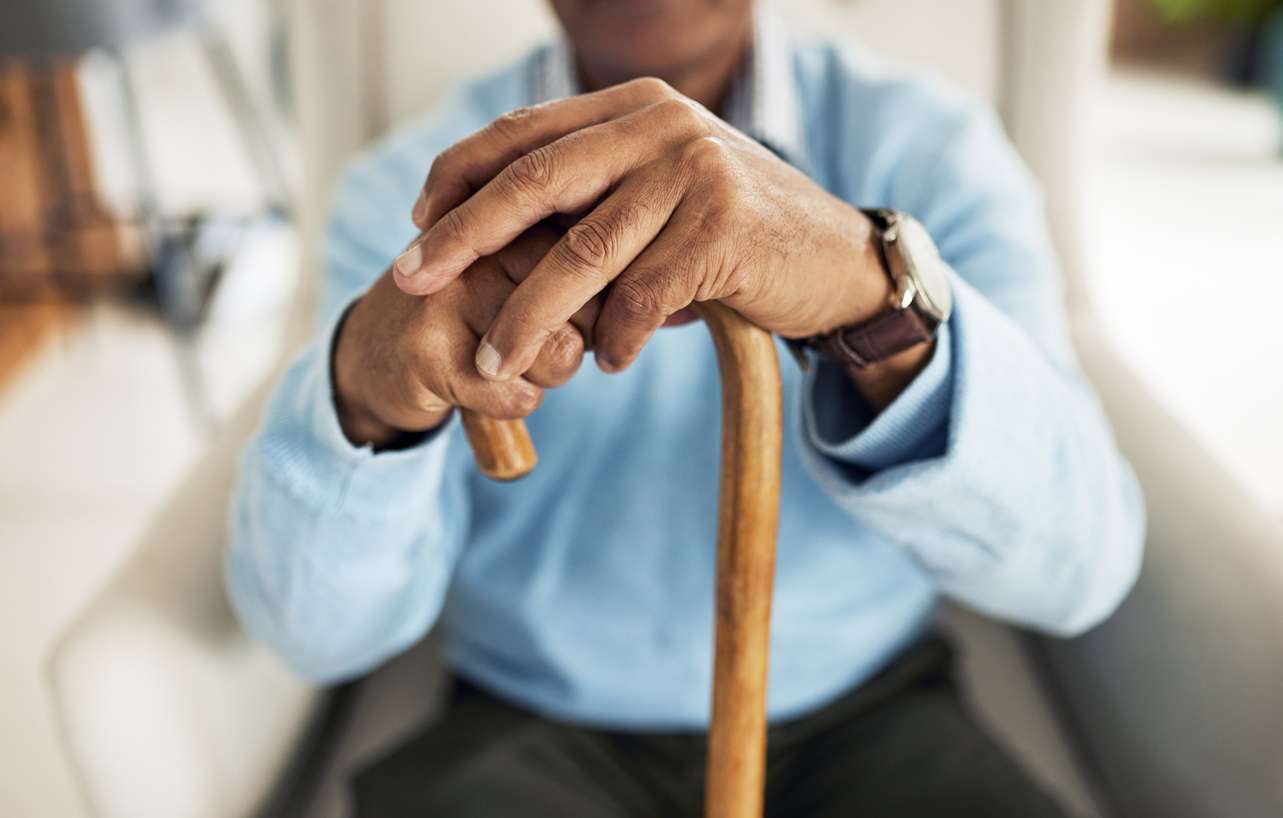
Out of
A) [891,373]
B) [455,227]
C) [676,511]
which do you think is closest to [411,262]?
[455,227]

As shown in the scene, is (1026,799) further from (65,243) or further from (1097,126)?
(1097,126)

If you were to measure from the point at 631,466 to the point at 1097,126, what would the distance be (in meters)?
2.84

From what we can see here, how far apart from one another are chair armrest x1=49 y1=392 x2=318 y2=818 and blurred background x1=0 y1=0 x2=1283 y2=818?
0.30 meters

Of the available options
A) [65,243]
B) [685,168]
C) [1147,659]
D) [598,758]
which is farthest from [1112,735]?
[65,243]

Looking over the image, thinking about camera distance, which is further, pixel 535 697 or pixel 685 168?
pixel 535 697

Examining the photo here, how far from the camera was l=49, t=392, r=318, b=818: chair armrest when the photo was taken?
60 centimetres

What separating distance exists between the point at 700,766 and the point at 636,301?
1.35 feet

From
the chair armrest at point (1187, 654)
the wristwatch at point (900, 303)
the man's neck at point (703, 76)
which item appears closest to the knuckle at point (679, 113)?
the wristwatch at point (900, 303)

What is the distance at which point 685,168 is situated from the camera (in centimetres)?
42

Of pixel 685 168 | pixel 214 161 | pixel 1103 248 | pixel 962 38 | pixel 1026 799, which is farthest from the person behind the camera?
pixel 214 161

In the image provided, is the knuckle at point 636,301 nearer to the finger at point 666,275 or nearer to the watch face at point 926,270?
the finger at point 666,275

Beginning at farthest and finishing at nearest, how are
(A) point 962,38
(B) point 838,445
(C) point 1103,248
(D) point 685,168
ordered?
(C) point 1103,248
(A) point 962,38
(B) point 838,445
(D) point 685,168

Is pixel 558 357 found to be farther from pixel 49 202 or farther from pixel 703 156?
pixel 49 202

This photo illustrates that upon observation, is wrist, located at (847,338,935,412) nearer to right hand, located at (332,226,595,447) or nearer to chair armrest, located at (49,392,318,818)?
right hand, located at (332,226,595,447)
